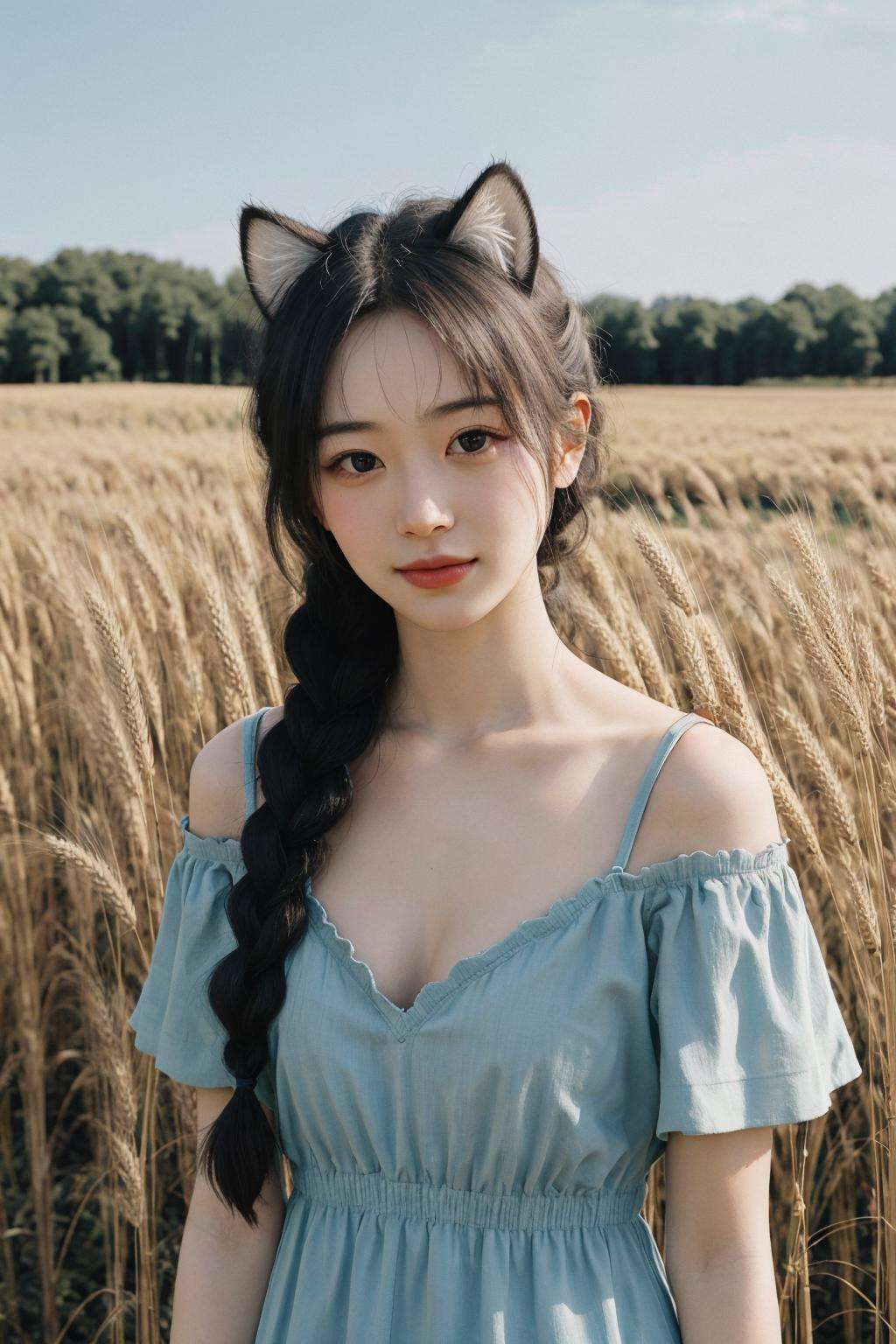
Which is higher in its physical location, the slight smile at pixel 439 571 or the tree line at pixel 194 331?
the tree line at pixel 194 331

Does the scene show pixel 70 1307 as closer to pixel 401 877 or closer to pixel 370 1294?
pixel 370 1294

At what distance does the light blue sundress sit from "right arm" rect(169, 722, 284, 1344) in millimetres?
A: 55

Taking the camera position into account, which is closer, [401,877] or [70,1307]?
[401,877]

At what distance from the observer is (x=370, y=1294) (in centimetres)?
104

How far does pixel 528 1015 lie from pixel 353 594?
52 centimetres

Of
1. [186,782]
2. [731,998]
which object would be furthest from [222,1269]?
[186,782]

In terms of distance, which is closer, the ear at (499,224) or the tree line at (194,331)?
the ear at (499,224)

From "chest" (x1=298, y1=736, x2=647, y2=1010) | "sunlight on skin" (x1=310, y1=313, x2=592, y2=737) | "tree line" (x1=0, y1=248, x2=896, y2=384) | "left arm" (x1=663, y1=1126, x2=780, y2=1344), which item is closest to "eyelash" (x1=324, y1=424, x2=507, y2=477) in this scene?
"sunlight on skin" (x1=310, y1=313, x2=592, y2=737)

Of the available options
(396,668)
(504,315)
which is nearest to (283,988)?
(396,668)

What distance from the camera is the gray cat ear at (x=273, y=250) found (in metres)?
1.13

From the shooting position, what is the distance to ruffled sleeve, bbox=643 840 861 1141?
96cm

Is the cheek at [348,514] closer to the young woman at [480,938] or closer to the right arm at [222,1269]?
the young woman at [480,938]

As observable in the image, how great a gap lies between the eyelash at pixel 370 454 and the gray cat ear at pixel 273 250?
196 millimetres

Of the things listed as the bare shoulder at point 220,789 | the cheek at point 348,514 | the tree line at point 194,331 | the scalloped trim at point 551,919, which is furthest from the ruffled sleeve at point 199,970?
the tree line at point 194,331
